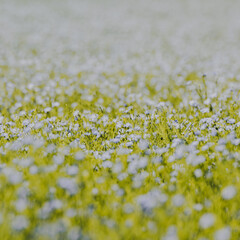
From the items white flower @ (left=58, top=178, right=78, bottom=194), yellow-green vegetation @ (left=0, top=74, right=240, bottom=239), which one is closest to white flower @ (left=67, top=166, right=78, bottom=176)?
yellow-green vegetation @ (left=0, top=74, right=240, bottom=239)

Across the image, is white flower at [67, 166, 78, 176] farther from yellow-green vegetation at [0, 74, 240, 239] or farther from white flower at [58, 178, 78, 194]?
white flower at [58, 178, 78, 194]

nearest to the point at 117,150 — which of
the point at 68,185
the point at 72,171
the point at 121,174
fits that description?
the point at 121,174

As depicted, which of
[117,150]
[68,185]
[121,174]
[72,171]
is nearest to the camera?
[68,185]

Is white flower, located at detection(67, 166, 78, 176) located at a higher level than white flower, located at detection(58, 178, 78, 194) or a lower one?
higher

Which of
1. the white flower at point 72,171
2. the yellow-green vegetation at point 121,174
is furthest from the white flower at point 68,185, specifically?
the white flower at point 72,171

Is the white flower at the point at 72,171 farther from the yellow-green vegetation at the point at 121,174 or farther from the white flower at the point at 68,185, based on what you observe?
the white flower at the point at 68,185

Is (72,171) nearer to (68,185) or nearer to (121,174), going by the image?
(68,185)

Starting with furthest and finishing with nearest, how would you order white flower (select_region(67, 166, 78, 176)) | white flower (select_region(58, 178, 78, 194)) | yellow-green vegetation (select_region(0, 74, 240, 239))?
white flower (select_region(67, 166, 78, 176)) → white flower (select_region(58, 178, 78, 194)) → yellow-green vegetation (select_region(0, 74, 240, 239))

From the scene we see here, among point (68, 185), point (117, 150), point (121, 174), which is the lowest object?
point (68, 185)

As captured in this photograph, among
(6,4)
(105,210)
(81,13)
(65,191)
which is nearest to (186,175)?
(105,210)
